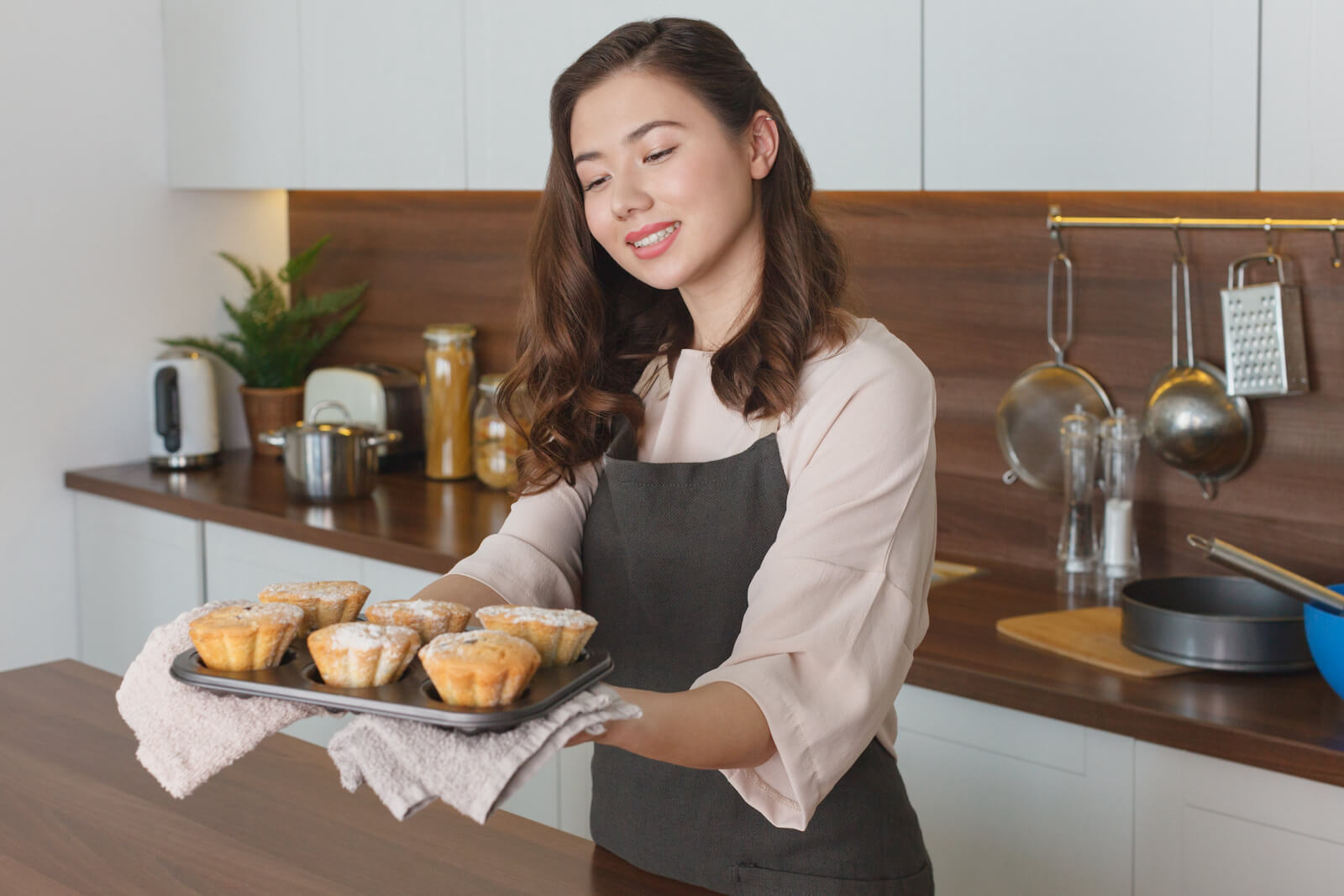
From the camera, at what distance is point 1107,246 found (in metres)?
2.05

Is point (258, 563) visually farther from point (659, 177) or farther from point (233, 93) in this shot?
point (659, 177)

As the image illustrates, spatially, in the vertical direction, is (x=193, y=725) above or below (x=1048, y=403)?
below

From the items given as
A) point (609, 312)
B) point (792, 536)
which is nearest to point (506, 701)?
point (792, 536)

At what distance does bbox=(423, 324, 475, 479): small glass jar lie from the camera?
2.88 meters

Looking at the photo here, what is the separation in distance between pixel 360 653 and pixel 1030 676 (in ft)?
3.35

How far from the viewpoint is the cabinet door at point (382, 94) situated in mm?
2549

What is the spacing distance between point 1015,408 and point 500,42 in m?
1.14

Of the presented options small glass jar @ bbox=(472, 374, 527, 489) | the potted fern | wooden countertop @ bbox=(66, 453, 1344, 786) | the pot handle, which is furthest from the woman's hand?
the potted fern

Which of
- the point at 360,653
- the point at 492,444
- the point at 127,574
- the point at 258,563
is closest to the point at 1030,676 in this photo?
the point at 360,653

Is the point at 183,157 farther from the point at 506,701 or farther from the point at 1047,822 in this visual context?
the point at 506,701

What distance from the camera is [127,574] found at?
2.92m

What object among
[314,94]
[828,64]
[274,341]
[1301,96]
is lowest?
[274,341]

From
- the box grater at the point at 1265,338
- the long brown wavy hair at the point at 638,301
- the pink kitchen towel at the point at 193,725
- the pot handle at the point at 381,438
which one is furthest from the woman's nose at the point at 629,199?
the pot handle at the point at 381,438

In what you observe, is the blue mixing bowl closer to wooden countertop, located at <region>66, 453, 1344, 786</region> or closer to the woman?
wooden countertop, located at <region>66, 453, 1344, 786</region>
